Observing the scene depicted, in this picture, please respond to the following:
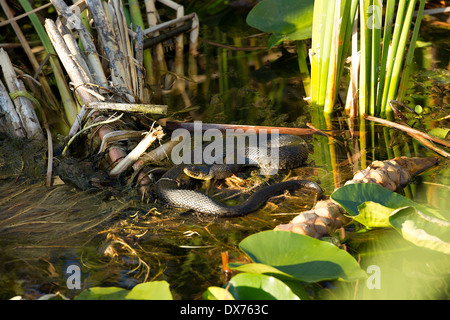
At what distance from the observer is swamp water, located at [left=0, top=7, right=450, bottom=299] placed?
2502 millimetres

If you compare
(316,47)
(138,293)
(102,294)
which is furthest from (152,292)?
(316,47)

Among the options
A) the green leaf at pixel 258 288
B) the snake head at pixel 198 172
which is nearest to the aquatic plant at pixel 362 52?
the snake head at pixel 198 172

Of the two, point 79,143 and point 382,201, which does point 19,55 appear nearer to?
point 79,143

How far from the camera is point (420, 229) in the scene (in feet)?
7.89

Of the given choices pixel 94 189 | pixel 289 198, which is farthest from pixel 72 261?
pixel 289 198

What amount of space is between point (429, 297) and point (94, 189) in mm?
2463

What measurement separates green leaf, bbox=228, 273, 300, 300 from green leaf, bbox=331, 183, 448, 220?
83cm

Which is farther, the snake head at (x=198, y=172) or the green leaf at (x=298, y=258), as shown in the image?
the snake head at (x=198, y=172)

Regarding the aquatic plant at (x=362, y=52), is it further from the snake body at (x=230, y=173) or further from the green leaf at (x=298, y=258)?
the green leaf at (x=298, y=258)

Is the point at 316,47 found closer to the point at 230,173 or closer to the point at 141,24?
the point at 230,173

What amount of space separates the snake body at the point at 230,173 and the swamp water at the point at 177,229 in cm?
8

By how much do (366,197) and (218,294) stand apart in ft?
3.80

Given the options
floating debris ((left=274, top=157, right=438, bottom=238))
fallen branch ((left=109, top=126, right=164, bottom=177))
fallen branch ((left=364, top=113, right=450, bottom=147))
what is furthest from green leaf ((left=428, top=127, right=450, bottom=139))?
fallen branch ((left=109, top=126, right=164, bottom=177))

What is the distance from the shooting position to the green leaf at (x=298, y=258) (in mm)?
2154
